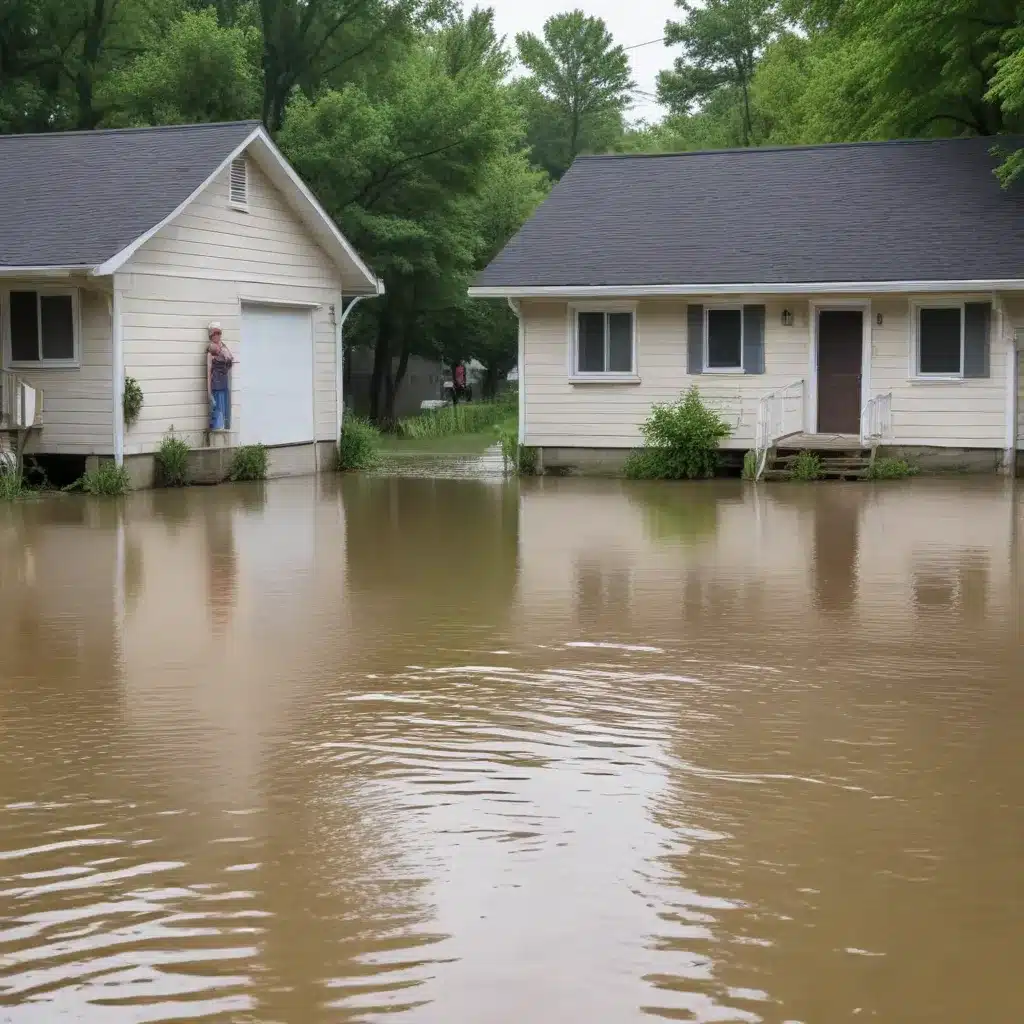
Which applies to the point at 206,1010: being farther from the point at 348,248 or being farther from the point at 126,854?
the point at 348,248

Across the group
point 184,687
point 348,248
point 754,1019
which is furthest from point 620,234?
Result: point 754,1019

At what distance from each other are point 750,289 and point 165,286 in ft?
29.0

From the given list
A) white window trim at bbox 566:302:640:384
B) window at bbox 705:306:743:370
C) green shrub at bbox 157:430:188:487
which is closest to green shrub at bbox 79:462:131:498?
green shrub at bbox 157:430:188:487

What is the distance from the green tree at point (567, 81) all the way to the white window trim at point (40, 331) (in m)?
61.5

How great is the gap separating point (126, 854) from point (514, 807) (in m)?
1.58

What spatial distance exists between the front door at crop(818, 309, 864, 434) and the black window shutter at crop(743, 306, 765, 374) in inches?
36.5

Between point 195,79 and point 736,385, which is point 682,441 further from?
point 195,79

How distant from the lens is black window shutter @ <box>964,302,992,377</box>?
25.3 m

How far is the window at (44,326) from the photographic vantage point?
23.3 meters

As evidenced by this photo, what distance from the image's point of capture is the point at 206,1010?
192 inches

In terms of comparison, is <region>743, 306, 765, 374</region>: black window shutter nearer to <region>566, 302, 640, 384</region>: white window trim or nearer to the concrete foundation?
<region>566, 302, 640, 384</region>: white window trim

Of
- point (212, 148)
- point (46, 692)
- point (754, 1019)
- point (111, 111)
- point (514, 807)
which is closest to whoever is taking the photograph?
point (754, 1019)

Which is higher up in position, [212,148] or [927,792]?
[212,148]

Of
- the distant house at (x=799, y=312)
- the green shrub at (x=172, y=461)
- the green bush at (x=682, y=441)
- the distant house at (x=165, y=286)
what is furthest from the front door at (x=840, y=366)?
the green shrub at (x=172, y=461)
